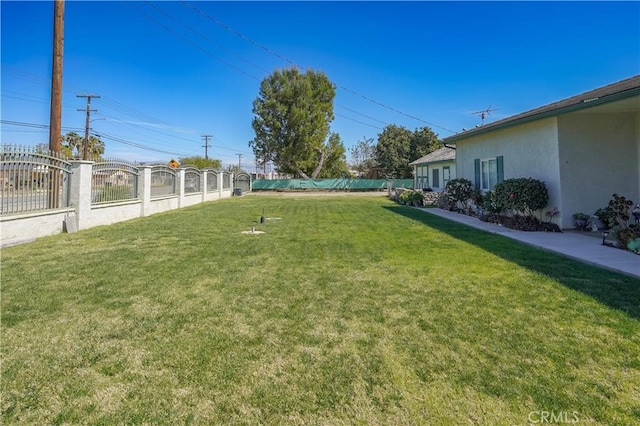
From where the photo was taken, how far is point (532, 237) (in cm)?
754

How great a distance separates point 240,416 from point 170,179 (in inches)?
618

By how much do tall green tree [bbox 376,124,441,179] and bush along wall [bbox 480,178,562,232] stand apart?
1181 inches

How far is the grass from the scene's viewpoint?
6.64ft

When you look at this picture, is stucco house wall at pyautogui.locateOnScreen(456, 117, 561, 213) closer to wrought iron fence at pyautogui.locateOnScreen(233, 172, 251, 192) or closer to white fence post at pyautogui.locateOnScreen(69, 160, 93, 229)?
white fence post at pyautogui.locateOnScreen(69, 160, 93, 229)

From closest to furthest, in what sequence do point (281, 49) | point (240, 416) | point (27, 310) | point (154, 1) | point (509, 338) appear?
point (240, 416)
point (509, 338)
point (27, 310)
point (154, 1)
point (281, 49)

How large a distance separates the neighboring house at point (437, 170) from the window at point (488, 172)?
28.0 ft

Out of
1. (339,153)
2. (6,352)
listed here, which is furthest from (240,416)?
(339,153)

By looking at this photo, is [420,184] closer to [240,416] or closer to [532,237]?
[532,237]

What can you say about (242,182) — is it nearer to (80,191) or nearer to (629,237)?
(80,191)

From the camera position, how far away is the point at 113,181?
10812 millimetres

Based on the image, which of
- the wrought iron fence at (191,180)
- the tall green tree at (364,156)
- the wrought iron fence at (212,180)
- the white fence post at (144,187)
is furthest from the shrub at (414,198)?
the tall green tree at (364,156)

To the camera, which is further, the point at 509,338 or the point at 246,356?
the point at 509,338

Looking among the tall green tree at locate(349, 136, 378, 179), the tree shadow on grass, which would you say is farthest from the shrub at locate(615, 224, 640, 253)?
the tall green tree at locate(349, 136, 378, 179)

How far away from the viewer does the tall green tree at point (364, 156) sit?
44.7 metres
